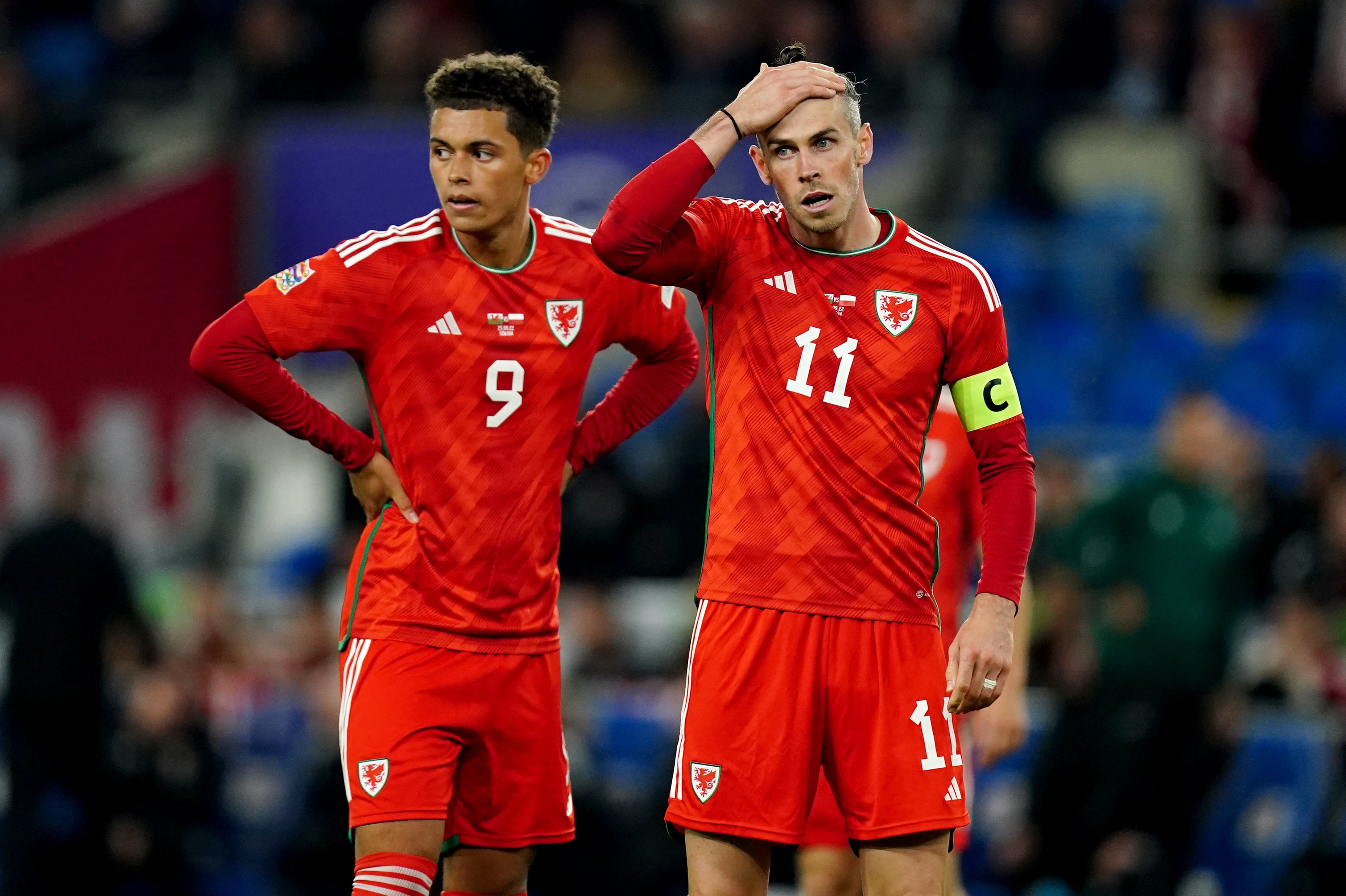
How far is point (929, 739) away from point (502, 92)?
207 cm

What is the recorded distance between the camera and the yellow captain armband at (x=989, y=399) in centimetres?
498

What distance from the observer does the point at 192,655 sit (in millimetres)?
11125

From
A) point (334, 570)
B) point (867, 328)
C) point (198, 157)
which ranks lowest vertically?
point (334, 570)

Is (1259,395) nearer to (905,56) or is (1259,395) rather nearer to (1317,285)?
(1317,285)

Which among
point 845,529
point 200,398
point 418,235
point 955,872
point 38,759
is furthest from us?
point 200,398

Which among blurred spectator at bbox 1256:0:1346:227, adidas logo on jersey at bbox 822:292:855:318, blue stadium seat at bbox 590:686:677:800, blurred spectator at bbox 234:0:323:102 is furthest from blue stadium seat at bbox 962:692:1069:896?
blurred spectator at bbox 234:0:323:102

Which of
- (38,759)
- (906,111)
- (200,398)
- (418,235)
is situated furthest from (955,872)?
(200,398)

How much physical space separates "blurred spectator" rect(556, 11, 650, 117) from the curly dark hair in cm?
945

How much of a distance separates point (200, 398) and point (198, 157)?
6.28ft

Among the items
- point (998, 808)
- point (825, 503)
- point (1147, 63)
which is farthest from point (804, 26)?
point (825, 503)

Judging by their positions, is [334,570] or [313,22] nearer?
[334,570]

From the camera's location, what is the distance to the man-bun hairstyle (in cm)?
495

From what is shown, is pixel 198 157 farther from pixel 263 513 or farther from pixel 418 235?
pixel 418 235

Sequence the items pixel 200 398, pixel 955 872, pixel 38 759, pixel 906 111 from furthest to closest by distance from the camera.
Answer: pixel 200 398 → pixel 906 111 → pixel 38 759 → pixel 955 872
